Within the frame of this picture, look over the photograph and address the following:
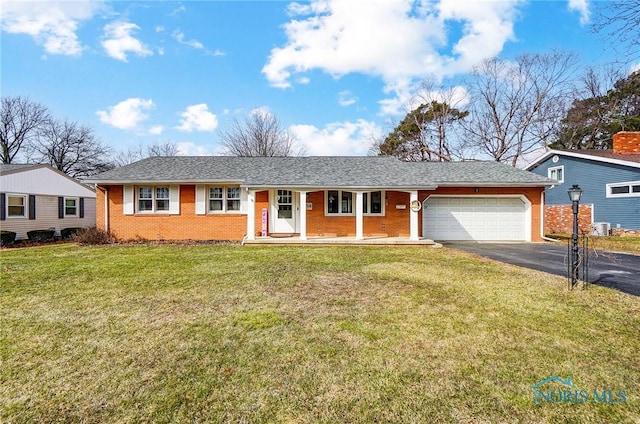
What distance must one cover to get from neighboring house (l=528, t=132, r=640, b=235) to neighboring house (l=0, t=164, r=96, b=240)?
1090 inches

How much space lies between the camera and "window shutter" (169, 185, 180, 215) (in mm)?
13766

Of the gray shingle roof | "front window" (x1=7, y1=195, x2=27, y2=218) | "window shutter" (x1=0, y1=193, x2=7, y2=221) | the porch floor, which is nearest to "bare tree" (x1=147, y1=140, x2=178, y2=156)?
"front window" (x1=7, y1=195, x2=27, y2=218)

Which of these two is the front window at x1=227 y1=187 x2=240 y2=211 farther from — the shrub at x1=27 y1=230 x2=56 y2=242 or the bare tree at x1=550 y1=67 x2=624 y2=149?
the bare tree at x1=550 y1=67 x2=624 y2=149

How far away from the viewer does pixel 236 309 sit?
4.87 meters

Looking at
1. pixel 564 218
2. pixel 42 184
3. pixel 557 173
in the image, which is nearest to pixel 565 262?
pixel 564 218

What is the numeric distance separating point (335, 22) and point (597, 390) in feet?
38.4

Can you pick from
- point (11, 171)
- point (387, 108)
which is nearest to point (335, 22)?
point (11, 171)

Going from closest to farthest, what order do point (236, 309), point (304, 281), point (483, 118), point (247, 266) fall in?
point (236, 309) < point (304, 281) < point (247, 266) < point (483, 118)

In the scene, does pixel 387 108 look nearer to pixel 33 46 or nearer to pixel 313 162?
pixel 313 162

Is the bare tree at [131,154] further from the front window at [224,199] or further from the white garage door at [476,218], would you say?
the white garage door at [476,218]

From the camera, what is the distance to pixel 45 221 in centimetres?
1733

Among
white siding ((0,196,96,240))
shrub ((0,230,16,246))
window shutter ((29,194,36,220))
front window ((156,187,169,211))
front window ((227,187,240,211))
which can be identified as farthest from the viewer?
window shutter ((29,194,36,220))

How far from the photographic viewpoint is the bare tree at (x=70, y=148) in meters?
31.5

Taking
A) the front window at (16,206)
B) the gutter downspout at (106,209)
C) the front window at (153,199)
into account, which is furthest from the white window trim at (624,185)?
the front window at (16,206)
